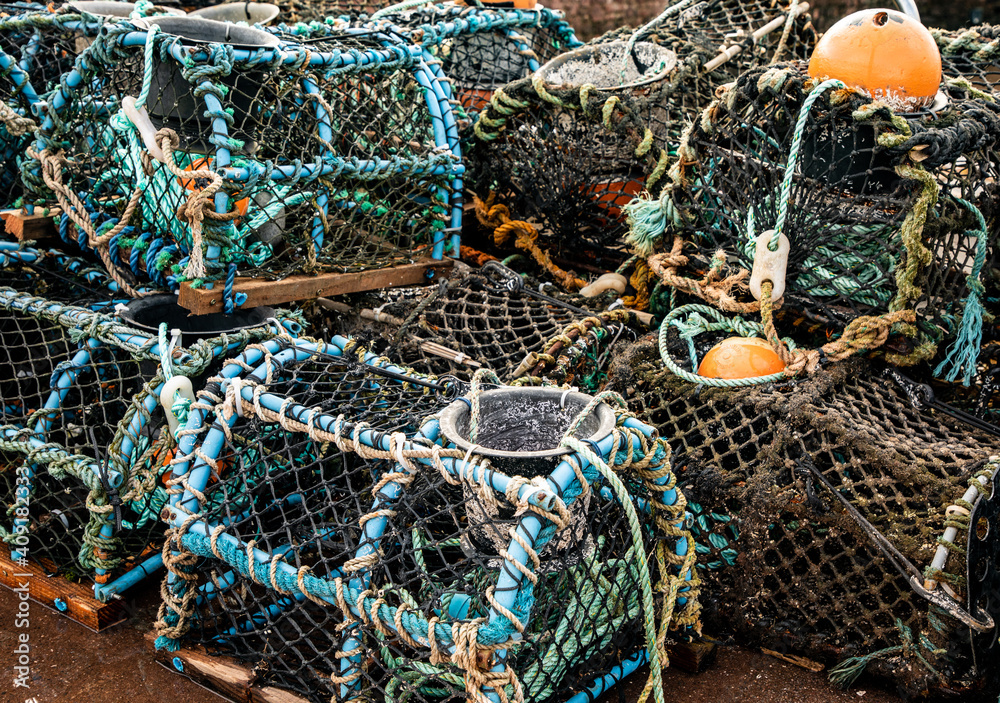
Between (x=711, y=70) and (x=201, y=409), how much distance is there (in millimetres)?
2538

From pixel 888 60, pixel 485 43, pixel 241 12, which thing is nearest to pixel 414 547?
pixel 888 60

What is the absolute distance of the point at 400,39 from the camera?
330 centimetres

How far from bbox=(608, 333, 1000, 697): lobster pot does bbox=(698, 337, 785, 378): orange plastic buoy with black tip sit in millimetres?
111

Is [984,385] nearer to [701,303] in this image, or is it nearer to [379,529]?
[701,303]

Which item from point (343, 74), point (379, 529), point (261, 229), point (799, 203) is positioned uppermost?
point (343, 74)

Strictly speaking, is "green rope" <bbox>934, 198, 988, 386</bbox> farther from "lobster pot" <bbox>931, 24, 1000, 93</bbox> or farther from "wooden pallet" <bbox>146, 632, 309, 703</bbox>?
"wooden pallet" <bbox>146, 632, 309, 703</bbox>

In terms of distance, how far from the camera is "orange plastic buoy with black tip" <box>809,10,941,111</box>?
276cm

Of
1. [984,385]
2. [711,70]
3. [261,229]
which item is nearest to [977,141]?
[984,385]

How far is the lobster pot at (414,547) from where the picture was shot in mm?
1860

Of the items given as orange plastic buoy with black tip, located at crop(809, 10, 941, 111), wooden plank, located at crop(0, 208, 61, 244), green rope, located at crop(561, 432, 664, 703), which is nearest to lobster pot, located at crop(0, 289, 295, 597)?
wooden plank, located at crop(0, 208, 61, 244)

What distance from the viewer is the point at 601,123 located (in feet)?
11.2

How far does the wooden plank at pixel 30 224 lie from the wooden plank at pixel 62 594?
3.66 feet

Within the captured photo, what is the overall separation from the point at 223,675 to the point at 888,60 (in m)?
2.61

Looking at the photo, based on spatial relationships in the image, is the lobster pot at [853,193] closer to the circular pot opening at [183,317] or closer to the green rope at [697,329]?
the green rope at [697,329]
